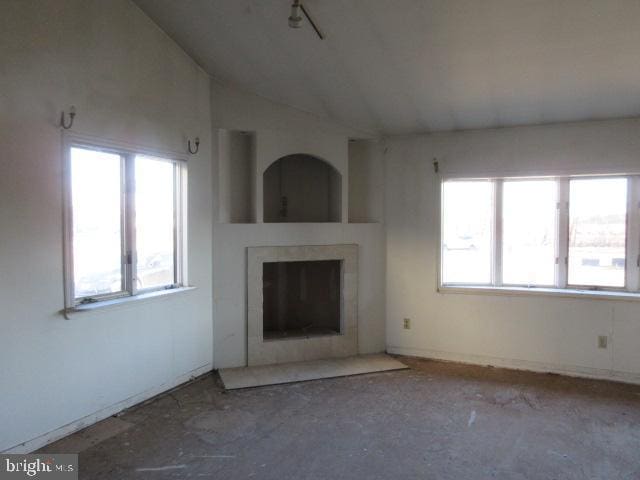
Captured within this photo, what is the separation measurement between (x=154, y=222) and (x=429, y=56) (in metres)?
2.54

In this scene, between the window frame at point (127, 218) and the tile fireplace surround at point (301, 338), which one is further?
the tile fireplace surround at point (301, 338)

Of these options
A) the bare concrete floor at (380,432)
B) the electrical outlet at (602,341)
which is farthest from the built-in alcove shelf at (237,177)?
the electrical outlet at (602,341)

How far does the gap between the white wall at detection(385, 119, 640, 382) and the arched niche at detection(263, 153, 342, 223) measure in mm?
750

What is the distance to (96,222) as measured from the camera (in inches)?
132

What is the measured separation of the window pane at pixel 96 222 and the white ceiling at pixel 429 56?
129 centimetres

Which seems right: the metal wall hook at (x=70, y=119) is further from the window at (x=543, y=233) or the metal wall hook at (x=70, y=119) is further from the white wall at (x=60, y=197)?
the window at (x=543, y=233)

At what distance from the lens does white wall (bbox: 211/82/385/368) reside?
4.41m

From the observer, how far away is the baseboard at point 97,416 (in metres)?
2.81

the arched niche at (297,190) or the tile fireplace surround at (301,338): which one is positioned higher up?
the arched niche at (297,190)

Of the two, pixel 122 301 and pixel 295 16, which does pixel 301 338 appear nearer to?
pixel 122 301

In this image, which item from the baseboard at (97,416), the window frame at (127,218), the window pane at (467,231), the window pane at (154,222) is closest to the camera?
the baseboard at (97,416)

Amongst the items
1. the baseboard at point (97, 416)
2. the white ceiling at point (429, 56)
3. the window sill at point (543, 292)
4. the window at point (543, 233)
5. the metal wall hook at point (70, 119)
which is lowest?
the baseboard at point (97, 416)

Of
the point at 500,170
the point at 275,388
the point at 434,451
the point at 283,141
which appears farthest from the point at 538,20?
the point at 275,388

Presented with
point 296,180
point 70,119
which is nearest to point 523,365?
point 296,180
